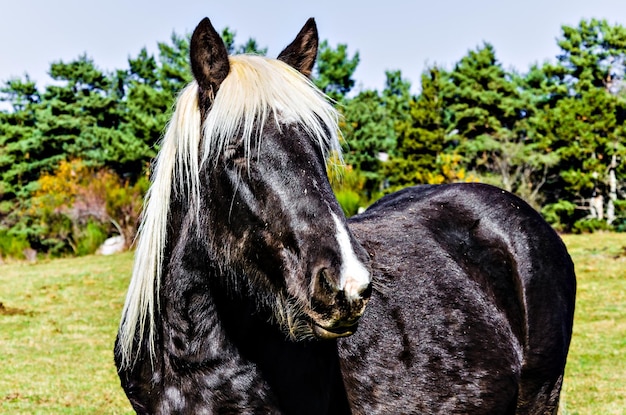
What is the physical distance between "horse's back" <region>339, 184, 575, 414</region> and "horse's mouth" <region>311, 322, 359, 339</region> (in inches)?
27.7

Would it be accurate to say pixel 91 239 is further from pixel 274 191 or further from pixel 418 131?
pixel 274 191

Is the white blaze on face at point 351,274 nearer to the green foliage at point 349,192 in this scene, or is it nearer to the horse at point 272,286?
the horse at point 272,286

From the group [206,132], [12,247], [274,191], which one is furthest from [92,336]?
[12,247]

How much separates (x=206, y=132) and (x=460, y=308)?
1661 mm

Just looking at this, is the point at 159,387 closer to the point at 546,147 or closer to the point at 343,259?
the point at 343,259

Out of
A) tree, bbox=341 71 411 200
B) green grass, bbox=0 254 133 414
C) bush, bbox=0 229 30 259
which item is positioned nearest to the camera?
green grass, bbox=0 254 133 414

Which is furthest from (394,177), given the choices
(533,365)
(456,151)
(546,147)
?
(533,365)

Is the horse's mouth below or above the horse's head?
below

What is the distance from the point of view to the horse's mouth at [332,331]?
7.28ft

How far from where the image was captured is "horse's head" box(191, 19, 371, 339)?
2.21 metres

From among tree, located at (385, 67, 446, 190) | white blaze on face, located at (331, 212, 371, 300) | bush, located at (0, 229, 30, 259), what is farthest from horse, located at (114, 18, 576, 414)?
bush, located at (0, 229, 30, 259)

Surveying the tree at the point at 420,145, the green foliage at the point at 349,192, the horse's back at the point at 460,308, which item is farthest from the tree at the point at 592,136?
the horse's back at the point at 460,308

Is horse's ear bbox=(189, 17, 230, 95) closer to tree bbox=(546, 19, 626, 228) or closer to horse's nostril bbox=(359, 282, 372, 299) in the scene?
horse's nostril bbox=(359, 282, 372, 299)

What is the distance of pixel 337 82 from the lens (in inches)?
1507
